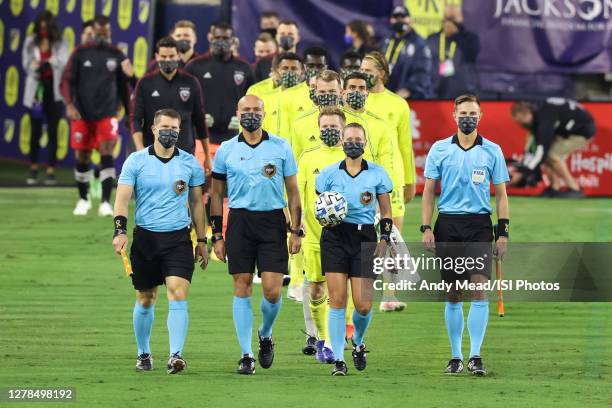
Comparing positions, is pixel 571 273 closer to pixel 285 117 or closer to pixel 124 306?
pixel 285 117

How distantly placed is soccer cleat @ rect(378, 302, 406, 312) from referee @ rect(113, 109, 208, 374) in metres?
3.94

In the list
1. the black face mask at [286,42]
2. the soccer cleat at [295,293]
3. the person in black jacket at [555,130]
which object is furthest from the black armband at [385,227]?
the person in black jacket at [555,130]

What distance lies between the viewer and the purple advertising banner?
29.4 m

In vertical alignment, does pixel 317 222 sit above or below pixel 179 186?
below

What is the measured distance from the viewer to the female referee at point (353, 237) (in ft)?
42.4

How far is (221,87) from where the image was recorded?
19.5 meters

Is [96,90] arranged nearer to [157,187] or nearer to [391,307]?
[391,307]

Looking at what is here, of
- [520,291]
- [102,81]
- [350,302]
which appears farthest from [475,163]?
[102,81]

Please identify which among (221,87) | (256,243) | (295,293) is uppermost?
(221,87)

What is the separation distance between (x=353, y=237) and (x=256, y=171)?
0.88 meters

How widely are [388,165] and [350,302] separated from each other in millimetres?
1175

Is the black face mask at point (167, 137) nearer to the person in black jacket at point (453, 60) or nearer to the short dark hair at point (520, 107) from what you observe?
the short dark hair at point (520, 107)

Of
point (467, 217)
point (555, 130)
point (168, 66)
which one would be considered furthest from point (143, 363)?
point (555, 130)

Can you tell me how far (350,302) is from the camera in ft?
47.6
